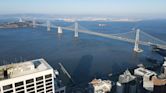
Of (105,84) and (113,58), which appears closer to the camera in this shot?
(105,84)

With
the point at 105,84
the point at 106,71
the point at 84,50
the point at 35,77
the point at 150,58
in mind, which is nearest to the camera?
the point at 35,77

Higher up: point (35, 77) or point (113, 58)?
point (35, 77)

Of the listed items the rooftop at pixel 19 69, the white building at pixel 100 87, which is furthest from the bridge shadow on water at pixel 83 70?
the rooftop at pixel 19 69

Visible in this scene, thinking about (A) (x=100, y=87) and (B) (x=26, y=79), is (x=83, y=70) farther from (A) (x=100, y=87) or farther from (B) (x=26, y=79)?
(B) (x=26, y=79)

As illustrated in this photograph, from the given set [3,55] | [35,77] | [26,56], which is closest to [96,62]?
[26,56]

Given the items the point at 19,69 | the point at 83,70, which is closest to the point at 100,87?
the point at 83,70

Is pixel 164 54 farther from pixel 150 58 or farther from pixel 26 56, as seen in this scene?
pixel 26 56

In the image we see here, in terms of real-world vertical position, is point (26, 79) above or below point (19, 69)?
below
